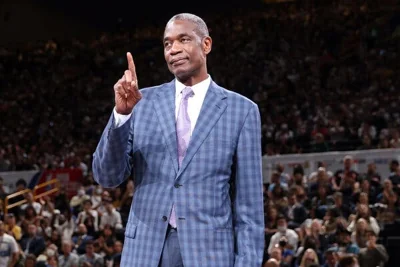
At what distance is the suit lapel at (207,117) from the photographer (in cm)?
292

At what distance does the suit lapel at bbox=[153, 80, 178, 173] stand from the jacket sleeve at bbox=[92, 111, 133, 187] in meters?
0.13

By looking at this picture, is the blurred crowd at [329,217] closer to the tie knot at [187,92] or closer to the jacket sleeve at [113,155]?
the tie knot at [187,92]

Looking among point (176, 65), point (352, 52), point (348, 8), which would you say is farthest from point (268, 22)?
point (176, 65)

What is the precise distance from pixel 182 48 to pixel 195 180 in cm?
47

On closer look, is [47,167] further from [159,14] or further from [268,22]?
[159,14]

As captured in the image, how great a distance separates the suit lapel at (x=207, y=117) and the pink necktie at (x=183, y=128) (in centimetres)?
4

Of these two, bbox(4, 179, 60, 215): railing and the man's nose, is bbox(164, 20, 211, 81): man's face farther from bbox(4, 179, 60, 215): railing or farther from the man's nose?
bbox(4, 179, 60, 215): railing

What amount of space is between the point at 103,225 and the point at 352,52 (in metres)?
11.8

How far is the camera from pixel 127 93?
9.22 feet

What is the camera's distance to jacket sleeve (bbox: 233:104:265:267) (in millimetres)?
2883

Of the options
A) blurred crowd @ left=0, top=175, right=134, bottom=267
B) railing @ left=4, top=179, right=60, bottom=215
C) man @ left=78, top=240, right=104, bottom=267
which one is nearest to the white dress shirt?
blurred crowd @ left=0, top=175, right=134, bottom=267

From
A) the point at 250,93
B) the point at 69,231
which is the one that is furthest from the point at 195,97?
the point at 250,93

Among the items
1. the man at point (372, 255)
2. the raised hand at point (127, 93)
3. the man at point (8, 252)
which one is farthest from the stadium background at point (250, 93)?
the raised hand at point (127, 93)

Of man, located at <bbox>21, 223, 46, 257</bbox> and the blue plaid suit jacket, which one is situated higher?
the blue plaid suit jacket
